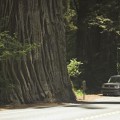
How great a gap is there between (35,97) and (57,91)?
5.69ft

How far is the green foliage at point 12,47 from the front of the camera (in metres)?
24.2

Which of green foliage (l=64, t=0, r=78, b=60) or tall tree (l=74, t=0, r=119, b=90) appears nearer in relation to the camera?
green foliage (l=64, t=0, r=78, b=60)

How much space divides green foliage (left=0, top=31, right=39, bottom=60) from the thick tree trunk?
41.0 inches

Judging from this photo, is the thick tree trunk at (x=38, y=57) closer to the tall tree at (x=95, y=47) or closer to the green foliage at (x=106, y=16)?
the green foliage at (x=106, y=16)

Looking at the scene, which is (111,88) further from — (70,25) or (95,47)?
(70,25)

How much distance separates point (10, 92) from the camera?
25.5 meters

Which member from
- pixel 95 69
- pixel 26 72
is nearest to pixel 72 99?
pixel 26 72

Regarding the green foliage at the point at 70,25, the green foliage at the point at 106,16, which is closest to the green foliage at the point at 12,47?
the green foliage at the point at 106,16

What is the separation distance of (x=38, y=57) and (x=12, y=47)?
8.31 ft

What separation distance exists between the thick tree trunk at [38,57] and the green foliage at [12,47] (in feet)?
3.42

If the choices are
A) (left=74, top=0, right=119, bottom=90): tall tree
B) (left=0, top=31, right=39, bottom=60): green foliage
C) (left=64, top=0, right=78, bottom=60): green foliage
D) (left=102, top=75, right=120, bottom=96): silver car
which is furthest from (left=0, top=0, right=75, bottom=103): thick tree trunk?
(left=74, top=0, right=119, bottom=90): tall tree

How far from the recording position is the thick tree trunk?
25.9m

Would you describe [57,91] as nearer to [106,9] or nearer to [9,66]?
[9,66]

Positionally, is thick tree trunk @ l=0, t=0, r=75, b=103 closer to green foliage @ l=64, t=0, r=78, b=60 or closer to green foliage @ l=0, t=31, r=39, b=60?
green foliage @ l=0, t=31, r=39, b=60
